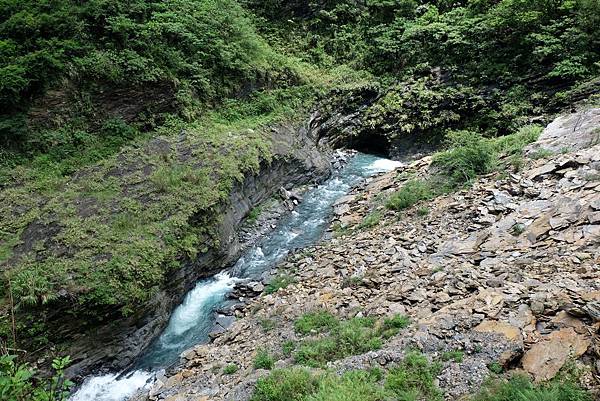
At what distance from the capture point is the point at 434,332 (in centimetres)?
684

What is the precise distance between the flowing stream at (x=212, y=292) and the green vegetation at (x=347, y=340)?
3.55 m

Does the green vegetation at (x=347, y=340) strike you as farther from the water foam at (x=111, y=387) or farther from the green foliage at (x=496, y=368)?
the water foam at (x=111, y=387)

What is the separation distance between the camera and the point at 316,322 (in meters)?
8.56

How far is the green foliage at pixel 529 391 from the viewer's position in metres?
4.75

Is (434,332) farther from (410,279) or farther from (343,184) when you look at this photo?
(343,184)

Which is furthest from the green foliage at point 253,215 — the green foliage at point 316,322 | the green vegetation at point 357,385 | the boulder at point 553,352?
the boulder at point 553,352

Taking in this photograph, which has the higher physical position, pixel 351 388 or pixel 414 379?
pixel 351 388

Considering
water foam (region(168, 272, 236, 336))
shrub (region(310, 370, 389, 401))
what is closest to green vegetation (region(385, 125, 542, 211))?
water foam (region(168, 272, 236, 336))

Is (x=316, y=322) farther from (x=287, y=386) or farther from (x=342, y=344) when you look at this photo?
(x=287, y=386)

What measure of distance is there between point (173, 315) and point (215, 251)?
7.27ft

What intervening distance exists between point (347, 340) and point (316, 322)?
4.03ft

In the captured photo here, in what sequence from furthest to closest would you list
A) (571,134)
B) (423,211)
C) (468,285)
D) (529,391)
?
(571,134), (423,211), (468,285), (529,391)

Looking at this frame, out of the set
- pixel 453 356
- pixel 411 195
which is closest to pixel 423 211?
pixel 411 195

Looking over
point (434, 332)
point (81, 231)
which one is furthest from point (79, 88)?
point (434, 332)
